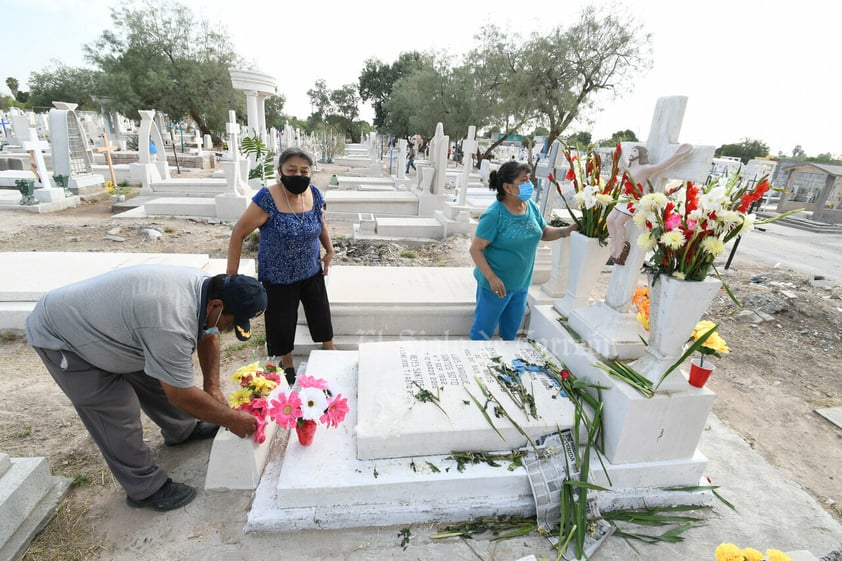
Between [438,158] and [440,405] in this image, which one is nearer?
[440,405]

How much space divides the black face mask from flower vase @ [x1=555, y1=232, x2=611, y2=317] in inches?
72.9

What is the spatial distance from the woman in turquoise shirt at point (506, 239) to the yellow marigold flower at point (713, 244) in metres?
1.05

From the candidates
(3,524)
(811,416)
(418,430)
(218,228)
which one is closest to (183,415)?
(3,524)

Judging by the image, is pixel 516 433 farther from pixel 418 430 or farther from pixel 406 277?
pixel 406 277

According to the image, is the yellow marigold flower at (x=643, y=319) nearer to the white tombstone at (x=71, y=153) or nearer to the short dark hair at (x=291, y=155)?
the short dark hair at (x=291, y=155)

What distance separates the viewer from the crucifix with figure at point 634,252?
2.19 m

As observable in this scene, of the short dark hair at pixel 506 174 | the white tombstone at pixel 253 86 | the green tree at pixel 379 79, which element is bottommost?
the short dark hair at pixel 506 174

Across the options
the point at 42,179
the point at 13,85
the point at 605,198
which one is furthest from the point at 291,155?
the point at 13,85

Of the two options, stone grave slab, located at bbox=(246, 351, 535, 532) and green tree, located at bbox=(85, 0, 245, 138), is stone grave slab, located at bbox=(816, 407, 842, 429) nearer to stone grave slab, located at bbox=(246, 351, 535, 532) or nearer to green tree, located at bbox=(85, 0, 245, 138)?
stone grave slab, located at bbox=(246, 351, 535, 532)

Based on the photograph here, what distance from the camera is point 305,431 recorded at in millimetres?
2133

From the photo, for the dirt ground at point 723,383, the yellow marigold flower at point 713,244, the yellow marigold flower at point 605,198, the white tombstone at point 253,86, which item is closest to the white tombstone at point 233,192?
the white tombstone at point 253,86

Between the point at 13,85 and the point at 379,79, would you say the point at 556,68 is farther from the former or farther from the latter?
the point at 13,85

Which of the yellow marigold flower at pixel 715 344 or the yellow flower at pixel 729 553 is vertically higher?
the yellow marigold flower at pixel 715 344

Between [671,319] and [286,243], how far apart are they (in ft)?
7.26
